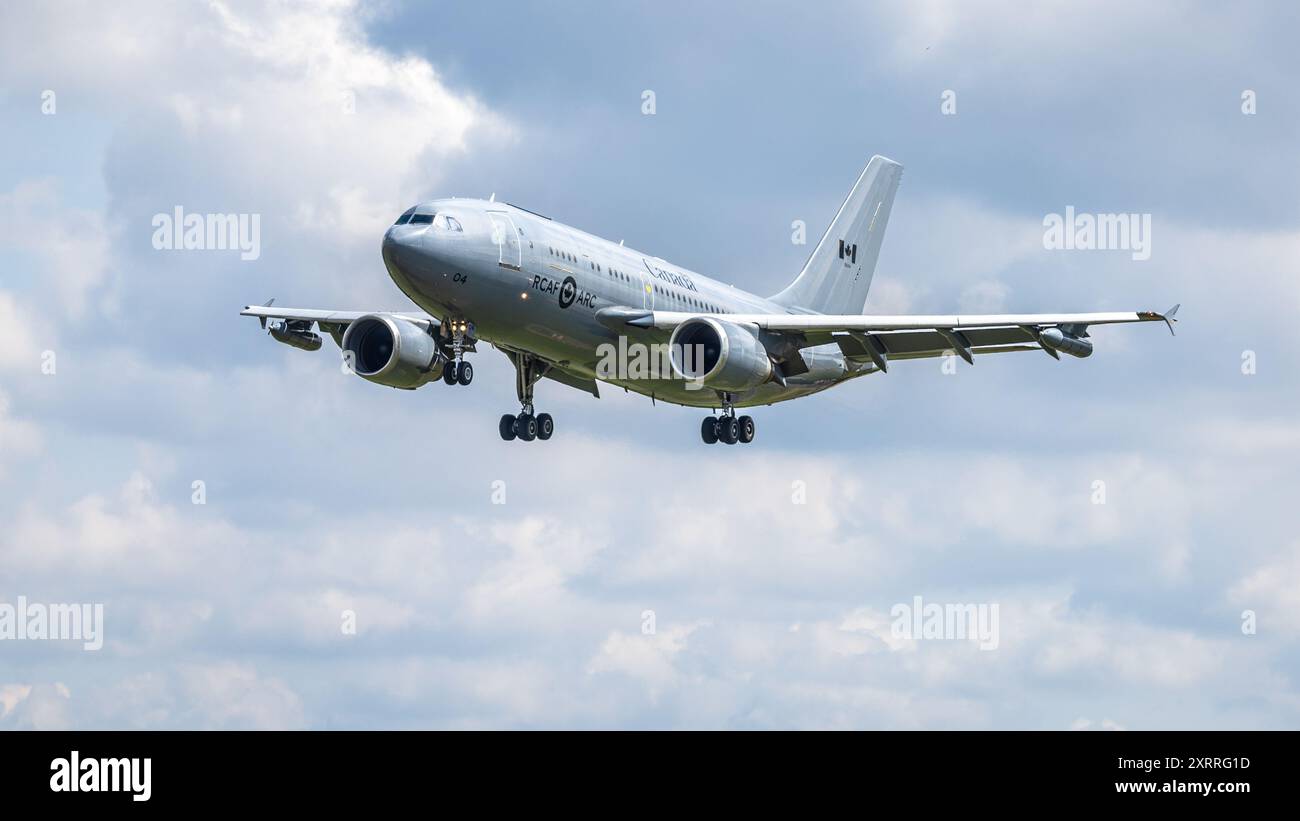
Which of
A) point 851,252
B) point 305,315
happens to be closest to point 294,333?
point 305,315

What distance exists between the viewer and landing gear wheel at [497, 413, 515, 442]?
59.2 m

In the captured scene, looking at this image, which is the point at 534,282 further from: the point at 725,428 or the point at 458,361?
the point at 725,428

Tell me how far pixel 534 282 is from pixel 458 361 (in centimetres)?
309

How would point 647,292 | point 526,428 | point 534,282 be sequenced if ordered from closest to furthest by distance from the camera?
1. point 534,282
2. point 647,292
3. point 526,428

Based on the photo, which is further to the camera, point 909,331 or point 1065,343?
point 909,331

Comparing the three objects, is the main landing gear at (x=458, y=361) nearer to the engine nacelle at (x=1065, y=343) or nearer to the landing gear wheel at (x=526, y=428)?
the landing gear wheel at (x=526, y=428)

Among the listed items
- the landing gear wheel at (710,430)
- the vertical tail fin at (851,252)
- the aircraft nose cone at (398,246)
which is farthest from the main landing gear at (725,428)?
the aircraft nose cone at (398,246)

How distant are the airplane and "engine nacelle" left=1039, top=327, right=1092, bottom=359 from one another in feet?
0.14

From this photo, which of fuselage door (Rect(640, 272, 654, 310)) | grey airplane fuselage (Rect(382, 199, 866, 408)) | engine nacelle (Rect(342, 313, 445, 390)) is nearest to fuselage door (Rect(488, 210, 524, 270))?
grey airplane fuselage (Rect(382, 199, 866, 408))

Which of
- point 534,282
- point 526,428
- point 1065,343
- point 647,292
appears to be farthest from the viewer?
point 526,428

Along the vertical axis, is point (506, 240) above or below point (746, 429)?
above

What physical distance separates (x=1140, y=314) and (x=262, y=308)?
3004 cm

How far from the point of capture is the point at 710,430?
203 feet
